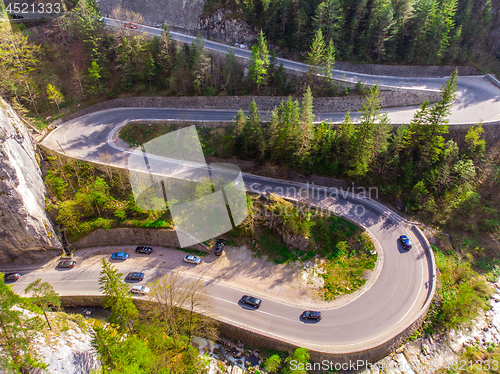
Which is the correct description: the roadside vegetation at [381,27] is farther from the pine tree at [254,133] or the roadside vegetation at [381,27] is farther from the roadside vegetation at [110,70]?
the pine tree at [254,133]

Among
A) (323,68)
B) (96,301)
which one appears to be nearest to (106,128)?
(96,301)

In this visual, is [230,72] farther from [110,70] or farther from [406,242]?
[406,242]

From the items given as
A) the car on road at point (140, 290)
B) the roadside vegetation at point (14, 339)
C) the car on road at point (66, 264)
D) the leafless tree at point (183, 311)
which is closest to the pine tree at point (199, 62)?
the leafless tree at point (183, 311)

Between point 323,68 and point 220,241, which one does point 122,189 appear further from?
point 323,68

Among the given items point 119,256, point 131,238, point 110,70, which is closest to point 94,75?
point 110,70

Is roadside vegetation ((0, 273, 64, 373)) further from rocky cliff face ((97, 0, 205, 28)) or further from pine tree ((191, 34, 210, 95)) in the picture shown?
rocky cliff face ((97, 0, 205, 28))
